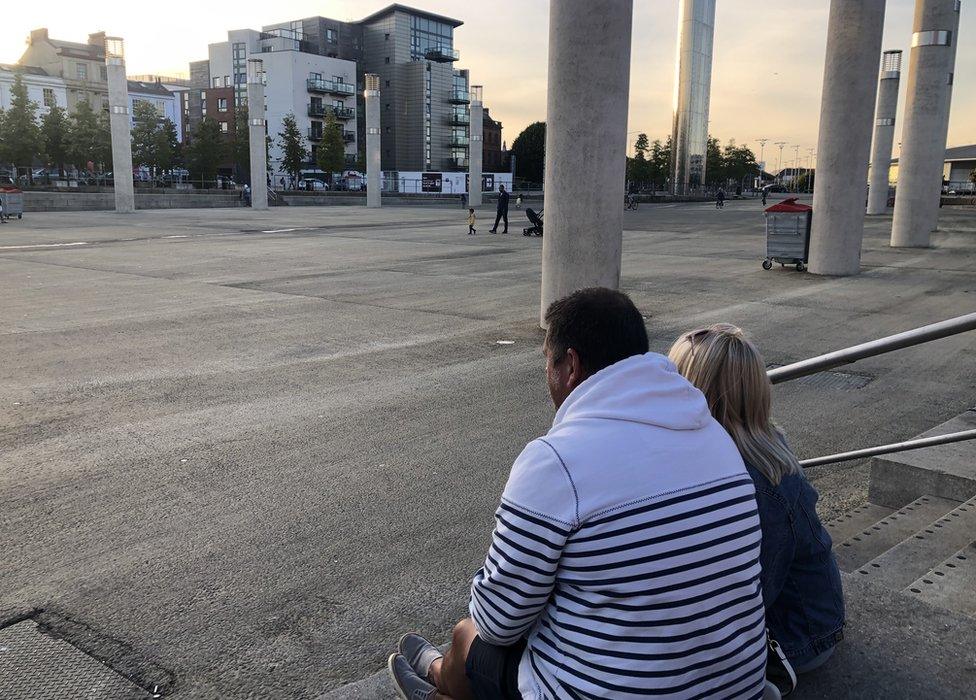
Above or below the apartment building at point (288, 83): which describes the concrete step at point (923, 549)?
below

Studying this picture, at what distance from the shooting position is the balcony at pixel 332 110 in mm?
103812

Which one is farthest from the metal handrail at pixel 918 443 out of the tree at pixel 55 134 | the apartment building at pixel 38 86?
the apartment building at pixel 38 86

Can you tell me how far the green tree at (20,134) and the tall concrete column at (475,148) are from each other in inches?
1280

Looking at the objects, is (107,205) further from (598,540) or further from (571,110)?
(598,540)

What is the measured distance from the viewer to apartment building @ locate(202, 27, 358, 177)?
338 ft

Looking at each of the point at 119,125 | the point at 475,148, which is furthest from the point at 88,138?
the point at 475,148

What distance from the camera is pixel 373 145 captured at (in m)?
66.2

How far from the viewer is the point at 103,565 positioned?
14.1ft

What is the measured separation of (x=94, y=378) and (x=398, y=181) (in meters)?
83.2

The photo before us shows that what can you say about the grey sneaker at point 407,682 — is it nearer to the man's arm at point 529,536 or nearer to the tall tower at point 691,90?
the man's arm at point 529,536

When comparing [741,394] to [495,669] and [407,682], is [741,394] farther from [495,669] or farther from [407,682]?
[407,682]

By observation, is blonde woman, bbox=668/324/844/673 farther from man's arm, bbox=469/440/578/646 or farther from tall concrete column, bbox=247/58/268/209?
tall concrete column, bbox=247/58/268/209

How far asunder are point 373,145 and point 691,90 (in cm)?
4687

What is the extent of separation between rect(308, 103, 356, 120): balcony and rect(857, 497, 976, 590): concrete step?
103389 millimetres
